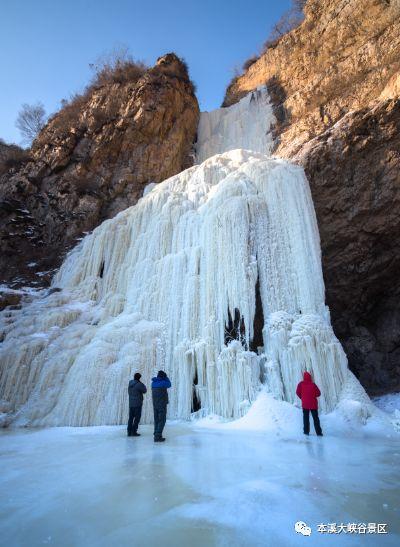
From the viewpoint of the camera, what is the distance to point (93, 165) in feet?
59.2

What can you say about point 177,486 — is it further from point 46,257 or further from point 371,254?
point 46,257

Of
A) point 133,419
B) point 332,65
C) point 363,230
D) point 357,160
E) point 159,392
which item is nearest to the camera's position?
point 159,392

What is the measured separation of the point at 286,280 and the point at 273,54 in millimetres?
16624

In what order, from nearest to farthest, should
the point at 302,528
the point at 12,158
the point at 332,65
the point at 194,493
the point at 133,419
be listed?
the point at 302,528 < the point at 194,493 < the point at 133,419 < the point at 332,65 < the point at 12,158

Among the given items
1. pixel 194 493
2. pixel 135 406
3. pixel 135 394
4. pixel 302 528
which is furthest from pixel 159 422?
pixel 302 528

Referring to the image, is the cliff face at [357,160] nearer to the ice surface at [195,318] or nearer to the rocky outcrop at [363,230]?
the rocky outcrop at [363,230]

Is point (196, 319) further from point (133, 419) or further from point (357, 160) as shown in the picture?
point (357, 160)

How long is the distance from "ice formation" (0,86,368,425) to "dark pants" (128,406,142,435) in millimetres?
1684

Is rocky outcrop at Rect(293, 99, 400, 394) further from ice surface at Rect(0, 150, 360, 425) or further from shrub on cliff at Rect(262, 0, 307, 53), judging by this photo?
shrub on cliff at Rect(262, 0, 307, 53)

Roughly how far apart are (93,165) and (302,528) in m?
18.0

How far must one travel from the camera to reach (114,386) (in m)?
7.90

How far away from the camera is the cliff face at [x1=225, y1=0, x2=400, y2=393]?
10812mm

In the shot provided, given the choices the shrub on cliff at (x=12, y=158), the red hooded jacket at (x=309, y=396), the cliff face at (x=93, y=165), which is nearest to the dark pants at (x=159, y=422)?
the red hooded jacket at (x=309, y=396)

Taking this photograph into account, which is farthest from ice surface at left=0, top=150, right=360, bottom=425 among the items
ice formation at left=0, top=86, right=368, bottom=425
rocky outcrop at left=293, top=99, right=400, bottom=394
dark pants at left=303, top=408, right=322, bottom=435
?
rocky outcrop at left=293, top=99, right=400, bottom=394
